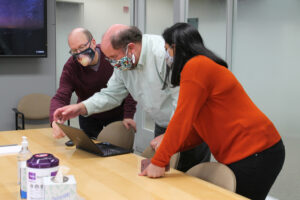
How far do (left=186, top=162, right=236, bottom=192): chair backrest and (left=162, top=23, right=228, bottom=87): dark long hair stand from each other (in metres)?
0.48

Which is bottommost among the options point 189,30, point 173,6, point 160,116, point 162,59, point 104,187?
point 104,187

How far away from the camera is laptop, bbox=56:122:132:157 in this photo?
2.23 meters

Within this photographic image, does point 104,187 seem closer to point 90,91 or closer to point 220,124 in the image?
point 220,124

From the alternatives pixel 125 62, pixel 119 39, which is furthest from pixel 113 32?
pixel 125 62

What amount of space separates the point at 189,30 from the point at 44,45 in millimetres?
3480

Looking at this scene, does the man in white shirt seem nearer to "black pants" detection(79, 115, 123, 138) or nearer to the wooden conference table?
the wooden conference table

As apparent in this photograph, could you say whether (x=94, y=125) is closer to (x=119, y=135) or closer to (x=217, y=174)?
(x=119, y=135)

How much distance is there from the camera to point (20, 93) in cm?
494

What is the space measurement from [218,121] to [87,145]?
2.92 feet

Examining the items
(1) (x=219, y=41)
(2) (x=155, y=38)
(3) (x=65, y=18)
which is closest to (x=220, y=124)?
(2) (x=155, y=38)

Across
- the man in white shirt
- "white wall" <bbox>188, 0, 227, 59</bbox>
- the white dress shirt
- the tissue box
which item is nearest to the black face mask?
the white dress shirt

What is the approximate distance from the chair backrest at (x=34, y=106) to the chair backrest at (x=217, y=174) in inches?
132

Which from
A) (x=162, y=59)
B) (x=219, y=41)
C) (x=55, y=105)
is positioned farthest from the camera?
(x=219, y=41)

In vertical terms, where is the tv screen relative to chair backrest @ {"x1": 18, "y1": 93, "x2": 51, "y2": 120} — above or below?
above
